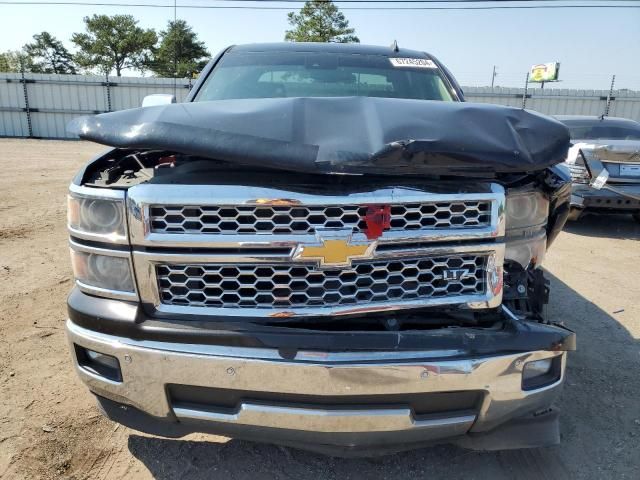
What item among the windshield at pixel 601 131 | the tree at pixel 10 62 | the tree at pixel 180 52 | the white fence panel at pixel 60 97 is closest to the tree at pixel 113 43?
the tree at pixel 180 52

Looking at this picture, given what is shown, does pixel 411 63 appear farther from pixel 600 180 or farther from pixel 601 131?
pixel 601 131

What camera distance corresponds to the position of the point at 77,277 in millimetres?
1832

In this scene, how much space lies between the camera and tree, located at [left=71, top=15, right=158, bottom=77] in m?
50.9

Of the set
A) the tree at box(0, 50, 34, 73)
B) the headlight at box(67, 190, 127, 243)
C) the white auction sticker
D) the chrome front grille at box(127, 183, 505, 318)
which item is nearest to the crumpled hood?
the chrome front grille at box(127, 183, 505, 318)

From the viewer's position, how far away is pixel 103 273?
1763 mm

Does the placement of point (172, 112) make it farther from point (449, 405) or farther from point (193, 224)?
point (449, 405)

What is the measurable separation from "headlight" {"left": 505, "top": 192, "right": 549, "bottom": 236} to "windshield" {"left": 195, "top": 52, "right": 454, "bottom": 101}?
4.44 ft

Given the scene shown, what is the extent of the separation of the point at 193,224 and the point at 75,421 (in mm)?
1468

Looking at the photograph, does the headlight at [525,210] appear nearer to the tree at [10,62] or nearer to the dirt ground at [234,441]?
the dirt ground at [234,441]

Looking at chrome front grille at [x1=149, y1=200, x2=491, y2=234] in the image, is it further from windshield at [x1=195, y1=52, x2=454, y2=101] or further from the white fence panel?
the white fence panel

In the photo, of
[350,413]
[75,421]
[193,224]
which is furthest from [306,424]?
[75,421]

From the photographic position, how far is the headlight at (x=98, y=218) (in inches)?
65.6

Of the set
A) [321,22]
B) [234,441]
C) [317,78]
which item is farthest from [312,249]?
[321,22]

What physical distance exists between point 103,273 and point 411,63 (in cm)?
266
